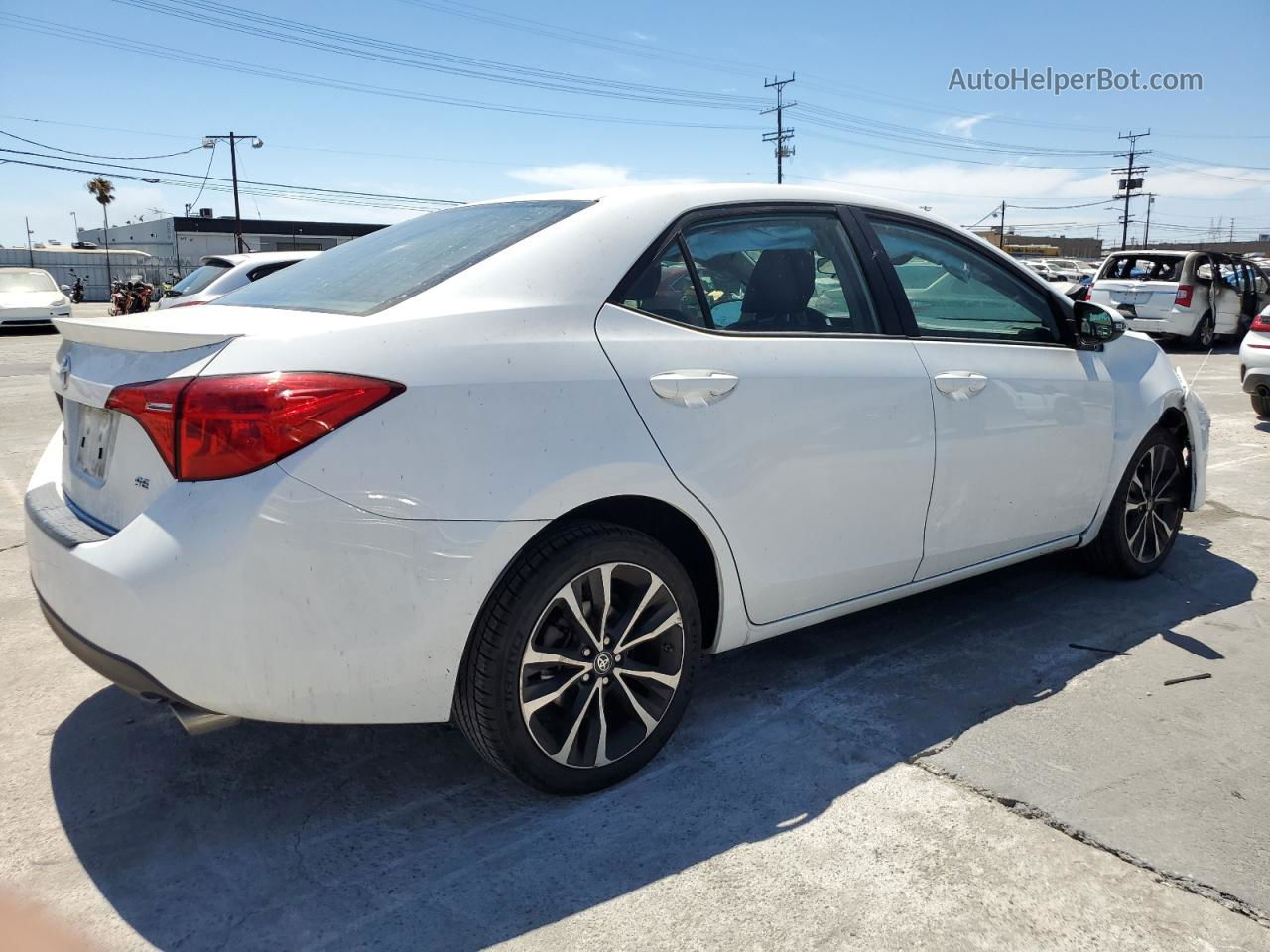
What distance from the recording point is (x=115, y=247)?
269 ft

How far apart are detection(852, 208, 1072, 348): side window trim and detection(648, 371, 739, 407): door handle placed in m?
0.92

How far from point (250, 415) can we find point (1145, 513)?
3903mm

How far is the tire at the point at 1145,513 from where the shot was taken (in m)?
4.34

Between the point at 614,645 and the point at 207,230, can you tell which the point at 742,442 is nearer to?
the point at 614,645

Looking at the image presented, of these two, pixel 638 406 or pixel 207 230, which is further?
pixel 207 230

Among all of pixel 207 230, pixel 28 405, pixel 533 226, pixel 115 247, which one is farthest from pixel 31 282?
pixel 115 247

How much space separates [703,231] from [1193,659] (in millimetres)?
2420

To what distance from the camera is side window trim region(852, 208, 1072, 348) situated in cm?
340

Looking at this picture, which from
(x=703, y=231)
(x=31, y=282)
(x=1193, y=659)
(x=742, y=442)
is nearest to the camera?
(x=742, y=442)

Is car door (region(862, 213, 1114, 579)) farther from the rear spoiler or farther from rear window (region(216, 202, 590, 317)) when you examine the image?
the rear spoiler

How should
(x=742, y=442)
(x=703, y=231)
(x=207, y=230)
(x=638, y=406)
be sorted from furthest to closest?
(x=207, y=230) < (x=703, y=231) < (x=742, y=442) < (x=638, y=406)

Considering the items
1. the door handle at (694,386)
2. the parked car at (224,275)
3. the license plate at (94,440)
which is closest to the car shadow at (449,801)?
the license plate at (94,440)

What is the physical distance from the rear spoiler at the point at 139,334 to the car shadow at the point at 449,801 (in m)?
1.20

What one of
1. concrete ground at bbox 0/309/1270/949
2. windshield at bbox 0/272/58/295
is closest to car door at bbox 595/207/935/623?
concrete ground at bbox 0/309/1270/949
